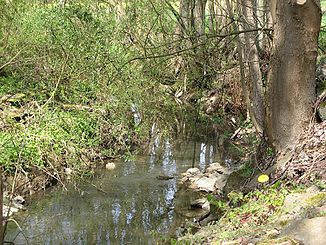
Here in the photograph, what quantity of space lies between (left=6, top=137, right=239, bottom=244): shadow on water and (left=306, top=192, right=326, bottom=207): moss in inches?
99.4

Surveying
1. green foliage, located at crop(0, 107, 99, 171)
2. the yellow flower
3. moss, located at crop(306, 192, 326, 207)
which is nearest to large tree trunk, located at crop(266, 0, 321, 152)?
the yellow flower

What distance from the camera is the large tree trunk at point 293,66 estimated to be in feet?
16.8

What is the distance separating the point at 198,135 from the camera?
1208 cm

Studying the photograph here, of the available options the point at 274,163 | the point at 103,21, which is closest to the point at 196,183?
the point at 274,163

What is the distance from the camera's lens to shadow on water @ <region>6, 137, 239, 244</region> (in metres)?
6.25

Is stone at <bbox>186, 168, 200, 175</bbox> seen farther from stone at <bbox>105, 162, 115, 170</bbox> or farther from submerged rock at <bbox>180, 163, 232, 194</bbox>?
stone at <bbox>105, 162, 115, 170</bbox>

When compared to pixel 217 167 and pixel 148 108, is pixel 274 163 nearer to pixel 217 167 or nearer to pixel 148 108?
pixel 217 167

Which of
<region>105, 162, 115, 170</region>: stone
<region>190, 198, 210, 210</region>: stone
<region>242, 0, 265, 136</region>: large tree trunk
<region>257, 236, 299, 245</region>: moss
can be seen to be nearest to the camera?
<region>257, 236, 299, 245</region>: moss

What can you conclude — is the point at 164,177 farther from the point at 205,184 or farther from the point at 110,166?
the point at 110,166

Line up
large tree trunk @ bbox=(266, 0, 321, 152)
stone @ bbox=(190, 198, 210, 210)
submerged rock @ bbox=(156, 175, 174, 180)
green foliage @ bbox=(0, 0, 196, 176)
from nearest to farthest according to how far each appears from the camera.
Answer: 1. large tree trunk @ bbox=(266, 0, 321, 152)
2. stone @ bbox=(190, 198, 210, 210)
3. submerged rock @ bbox=(156, 175, 174, 180)
4. green foliage @ bbox=(0, 0, 196, 176)

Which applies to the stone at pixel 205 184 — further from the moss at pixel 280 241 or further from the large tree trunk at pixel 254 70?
the moss at pixel 280 241

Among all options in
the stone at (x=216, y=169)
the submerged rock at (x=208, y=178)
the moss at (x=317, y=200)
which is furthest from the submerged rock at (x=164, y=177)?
the moss at (x=317, y=200)

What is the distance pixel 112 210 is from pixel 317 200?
12.5 feet

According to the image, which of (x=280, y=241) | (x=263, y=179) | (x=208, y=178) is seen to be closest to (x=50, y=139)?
(x=208, y=178)
